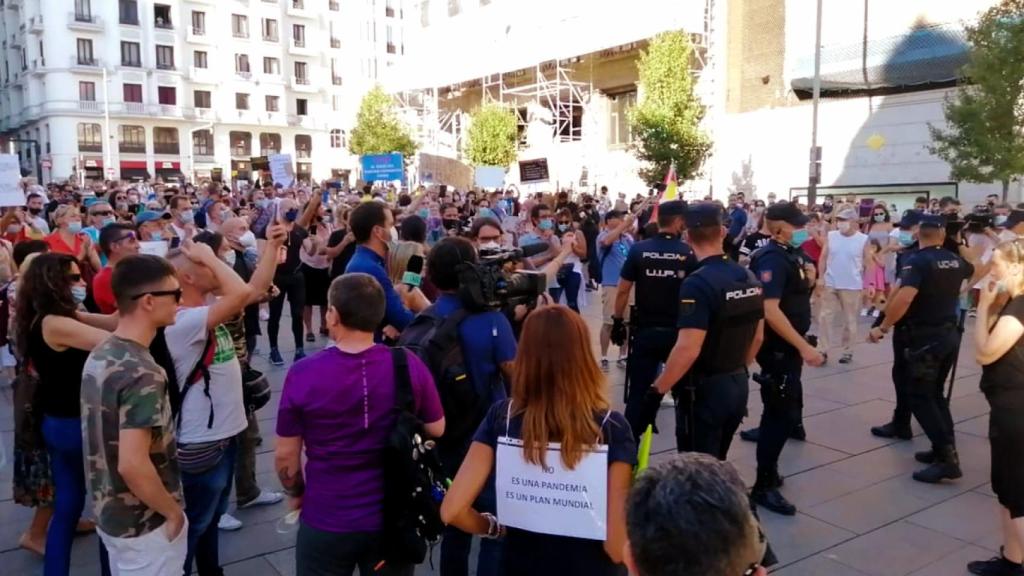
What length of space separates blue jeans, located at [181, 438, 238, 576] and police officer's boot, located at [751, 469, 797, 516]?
3344 mm

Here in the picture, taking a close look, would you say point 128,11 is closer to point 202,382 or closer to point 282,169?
point 282,169

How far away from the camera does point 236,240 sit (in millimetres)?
6980

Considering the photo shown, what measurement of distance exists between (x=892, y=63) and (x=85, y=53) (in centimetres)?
5444

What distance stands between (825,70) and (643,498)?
28720 millimetres

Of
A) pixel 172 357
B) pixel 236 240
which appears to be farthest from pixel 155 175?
pixel 172 357

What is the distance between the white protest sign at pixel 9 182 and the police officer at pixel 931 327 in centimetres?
899

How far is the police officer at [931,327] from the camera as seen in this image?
5625mm

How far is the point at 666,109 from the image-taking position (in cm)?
2791

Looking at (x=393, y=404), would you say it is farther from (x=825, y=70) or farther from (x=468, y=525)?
(x=825, y=70)

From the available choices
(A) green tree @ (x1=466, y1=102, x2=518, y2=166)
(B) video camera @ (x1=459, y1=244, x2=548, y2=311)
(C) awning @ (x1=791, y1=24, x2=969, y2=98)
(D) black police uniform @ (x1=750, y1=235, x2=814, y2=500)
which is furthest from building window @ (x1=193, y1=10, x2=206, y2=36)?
(B) video camera @ (x1=459, y1=244, x2=548, y2=311)

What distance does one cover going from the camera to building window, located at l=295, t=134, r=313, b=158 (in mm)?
65375

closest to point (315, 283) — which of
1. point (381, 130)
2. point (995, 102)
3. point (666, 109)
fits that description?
point (995, 102)

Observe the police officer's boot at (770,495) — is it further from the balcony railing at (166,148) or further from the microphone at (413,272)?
the balcony railing at (166,148)

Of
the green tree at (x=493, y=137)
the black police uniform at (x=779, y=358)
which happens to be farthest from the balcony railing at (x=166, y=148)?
the black police uniform at (x=779, y=358)
